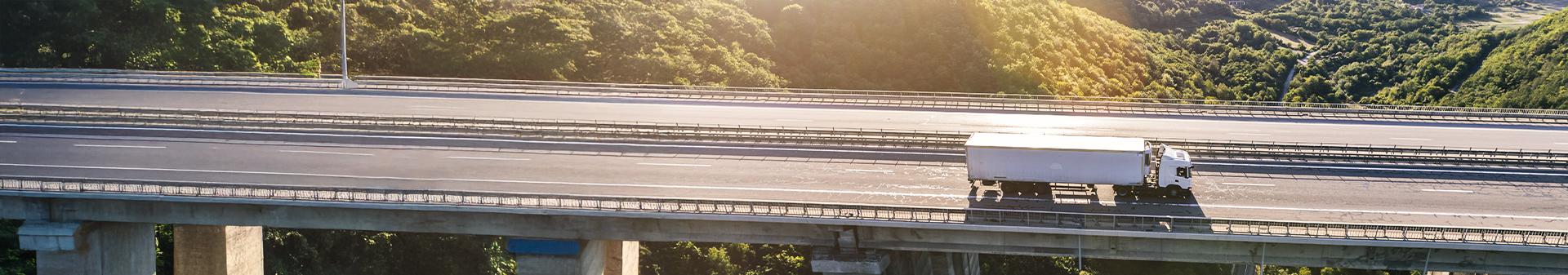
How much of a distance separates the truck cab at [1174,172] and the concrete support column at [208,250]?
34.3 metres

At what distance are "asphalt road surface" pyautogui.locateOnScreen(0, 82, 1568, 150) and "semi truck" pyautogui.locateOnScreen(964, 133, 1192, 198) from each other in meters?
12.8

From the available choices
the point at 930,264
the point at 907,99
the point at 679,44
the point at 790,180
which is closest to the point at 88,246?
the point at 790,180

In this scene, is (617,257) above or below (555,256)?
below

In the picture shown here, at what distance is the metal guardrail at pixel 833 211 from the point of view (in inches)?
993

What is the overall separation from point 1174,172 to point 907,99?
24110 mm

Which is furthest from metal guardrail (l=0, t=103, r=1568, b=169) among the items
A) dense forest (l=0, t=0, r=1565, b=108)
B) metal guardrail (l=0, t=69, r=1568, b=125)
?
dense forest (l=0, t=0, r=1565, b=108)

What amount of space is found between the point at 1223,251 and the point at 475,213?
23.1 metres

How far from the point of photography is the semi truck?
2881 cm

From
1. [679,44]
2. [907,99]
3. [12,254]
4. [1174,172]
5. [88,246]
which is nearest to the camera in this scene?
[1174,172]

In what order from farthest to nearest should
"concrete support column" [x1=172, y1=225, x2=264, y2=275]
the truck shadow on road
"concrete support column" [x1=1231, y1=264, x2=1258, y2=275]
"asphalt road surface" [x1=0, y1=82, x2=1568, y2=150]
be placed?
"asphalt road surface" [x1=0, y1=82, x2=1568, y2=150] < "concrete support column" [x1=1231, y1=264, x2=1258, y2=275] < "concrete support column" [x1=172, y1=225, x2=264, y2=275] < the truck shadow on road

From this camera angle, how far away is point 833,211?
91.3 ft

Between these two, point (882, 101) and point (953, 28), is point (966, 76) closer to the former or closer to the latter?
Result: point (953, 28)

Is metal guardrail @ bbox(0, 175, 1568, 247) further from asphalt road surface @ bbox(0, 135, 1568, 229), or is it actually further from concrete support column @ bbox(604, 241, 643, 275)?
concrete support column @ bbox(604, 241, 643, 275)

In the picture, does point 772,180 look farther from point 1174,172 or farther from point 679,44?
point 679,44
